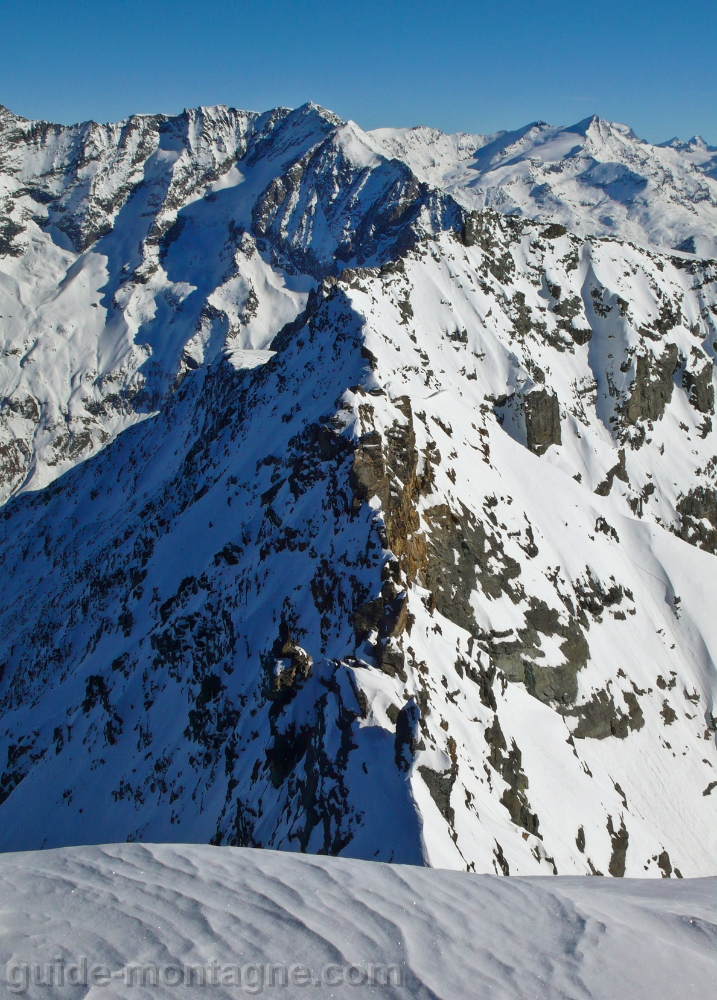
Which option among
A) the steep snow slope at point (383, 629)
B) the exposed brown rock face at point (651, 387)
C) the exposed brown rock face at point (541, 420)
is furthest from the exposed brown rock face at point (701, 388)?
the exposed brown rock face at point (541, 420)

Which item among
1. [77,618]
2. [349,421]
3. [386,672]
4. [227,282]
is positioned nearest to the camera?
[386,672]

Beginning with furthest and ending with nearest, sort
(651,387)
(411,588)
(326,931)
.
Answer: (651,387) < (411,588) < (326,931)

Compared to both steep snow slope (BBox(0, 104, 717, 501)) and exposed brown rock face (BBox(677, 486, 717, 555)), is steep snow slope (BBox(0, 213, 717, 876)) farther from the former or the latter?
steep snow slope (BBox(0, 104, 717, 501))

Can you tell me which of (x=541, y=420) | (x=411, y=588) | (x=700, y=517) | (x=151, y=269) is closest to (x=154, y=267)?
(x=151, y=269)

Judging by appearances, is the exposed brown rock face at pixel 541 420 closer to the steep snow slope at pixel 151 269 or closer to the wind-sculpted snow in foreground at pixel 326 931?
the wind-sculpted snow in foreground at pixel 326 931

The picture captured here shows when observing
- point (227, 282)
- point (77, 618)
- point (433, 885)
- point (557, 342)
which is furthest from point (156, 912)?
point (227, 282)

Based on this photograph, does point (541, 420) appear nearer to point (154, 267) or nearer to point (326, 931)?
point (326, 931)

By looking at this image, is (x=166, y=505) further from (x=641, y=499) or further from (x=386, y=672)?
(x=641, y=499)
